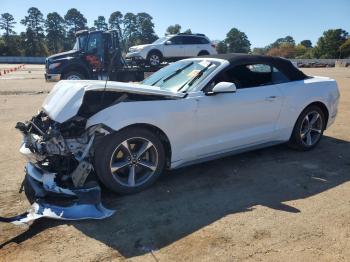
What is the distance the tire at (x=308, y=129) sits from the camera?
5.99 meters

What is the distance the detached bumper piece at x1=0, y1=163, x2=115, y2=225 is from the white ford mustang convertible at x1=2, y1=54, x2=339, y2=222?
0.01 m

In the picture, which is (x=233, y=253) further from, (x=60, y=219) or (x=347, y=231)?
(x=60, y=219)

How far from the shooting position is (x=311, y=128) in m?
6.20

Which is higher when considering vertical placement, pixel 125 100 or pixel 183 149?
pixel 125 100

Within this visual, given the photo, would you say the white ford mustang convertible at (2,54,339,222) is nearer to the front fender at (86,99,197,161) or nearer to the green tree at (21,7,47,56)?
the front fender at (86,99,197,161)

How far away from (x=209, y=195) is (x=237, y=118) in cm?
123

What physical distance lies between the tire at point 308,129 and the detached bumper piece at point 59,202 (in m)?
3.39

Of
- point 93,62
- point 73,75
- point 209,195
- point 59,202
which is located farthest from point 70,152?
point 73,75

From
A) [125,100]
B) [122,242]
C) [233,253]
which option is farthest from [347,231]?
[125,100]

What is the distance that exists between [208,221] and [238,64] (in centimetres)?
253

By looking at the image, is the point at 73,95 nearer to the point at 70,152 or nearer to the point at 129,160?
the point at 70,152

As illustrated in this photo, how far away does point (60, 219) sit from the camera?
3.82 m

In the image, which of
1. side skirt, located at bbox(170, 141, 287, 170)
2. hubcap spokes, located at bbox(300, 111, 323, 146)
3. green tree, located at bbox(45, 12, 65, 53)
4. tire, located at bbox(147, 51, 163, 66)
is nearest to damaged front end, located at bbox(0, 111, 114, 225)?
side skirt, located at bbox(170, 141, 287, 170)

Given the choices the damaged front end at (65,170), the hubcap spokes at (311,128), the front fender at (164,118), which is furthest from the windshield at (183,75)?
the hubcap spokes at (311,128)
